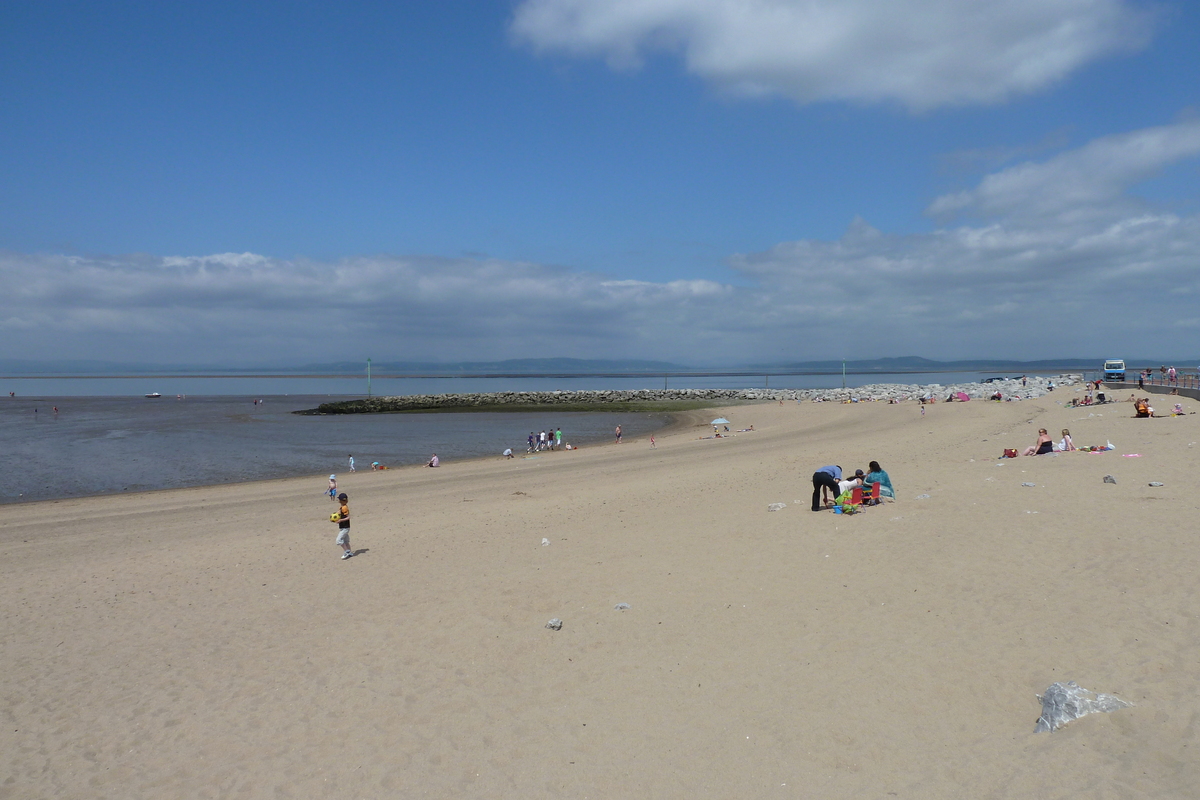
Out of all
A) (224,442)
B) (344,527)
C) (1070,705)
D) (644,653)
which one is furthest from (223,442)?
(1070,705)

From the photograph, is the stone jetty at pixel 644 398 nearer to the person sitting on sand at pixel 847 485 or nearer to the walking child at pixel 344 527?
the person sitting on sand at pixel 847 485

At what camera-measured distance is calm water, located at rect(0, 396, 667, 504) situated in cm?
2952

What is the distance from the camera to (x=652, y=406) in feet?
242

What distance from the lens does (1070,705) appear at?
5.77 meters

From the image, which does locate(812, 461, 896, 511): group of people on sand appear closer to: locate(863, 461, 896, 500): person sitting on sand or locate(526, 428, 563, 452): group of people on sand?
locate(863, 461, 896, 500): person sitting on sand

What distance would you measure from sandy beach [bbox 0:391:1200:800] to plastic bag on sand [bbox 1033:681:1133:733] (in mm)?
114

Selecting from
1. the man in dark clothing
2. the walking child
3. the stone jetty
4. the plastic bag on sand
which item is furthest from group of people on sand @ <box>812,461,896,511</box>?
the stone jetty

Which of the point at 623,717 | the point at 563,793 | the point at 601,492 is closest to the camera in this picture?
the point at 563,793

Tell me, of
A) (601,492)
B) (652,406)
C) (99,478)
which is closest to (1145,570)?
(601,492)

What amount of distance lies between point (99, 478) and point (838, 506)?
30655mm

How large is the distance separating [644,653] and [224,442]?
42699mm

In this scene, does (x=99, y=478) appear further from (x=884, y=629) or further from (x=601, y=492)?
(x=884, y=629)

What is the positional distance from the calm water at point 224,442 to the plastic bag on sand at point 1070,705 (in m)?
25.5

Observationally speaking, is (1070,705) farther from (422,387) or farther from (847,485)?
(422,387)
